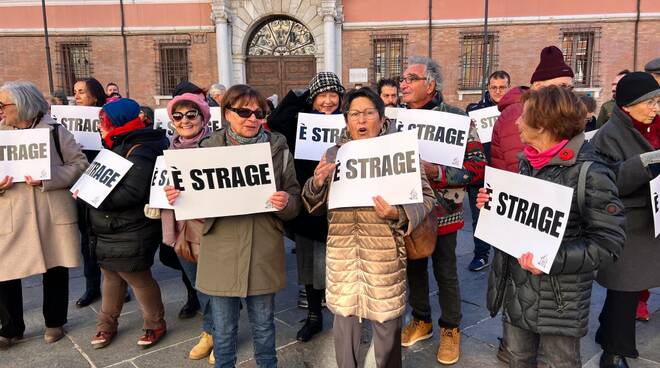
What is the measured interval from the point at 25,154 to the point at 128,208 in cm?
77

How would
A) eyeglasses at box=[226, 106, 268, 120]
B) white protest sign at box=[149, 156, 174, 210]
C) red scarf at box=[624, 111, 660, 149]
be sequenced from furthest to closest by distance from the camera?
1. white protest sign at box=[149, 156, 174, 210]
2. red scarf at box=[624, 111, 660, 149]
3. eyeglasses at box=[226, 106, 268, 120]

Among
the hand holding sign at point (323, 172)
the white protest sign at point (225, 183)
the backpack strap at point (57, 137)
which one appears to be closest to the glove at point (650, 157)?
the hand holding sign at point (323, 172)

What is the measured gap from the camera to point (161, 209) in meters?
2.97

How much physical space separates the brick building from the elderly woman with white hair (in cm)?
1404

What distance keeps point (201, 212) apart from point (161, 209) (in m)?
0.64

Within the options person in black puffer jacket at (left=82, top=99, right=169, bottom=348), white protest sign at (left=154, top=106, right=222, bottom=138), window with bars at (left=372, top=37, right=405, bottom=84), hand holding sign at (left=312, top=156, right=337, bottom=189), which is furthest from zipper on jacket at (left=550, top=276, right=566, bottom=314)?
window with bars at (left=372, top=37, right=405, bottom=84)

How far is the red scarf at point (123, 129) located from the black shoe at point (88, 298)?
1740 millimetres

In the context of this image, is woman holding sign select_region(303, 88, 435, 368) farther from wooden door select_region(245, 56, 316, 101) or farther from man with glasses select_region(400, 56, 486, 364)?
wooden door select_region(245, 56, 316, 101)

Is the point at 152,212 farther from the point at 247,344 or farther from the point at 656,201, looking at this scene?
the point at 656,201

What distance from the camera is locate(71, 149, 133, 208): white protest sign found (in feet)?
9.77

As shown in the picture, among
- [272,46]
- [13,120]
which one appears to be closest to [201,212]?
[13,120]

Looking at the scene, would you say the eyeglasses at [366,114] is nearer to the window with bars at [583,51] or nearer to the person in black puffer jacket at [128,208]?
the person in black puffer jacket at [128,208]

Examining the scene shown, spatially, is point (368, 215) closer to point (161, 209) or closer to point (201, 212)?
point (201, 212)

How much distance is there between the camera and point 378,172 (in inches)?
88.0
